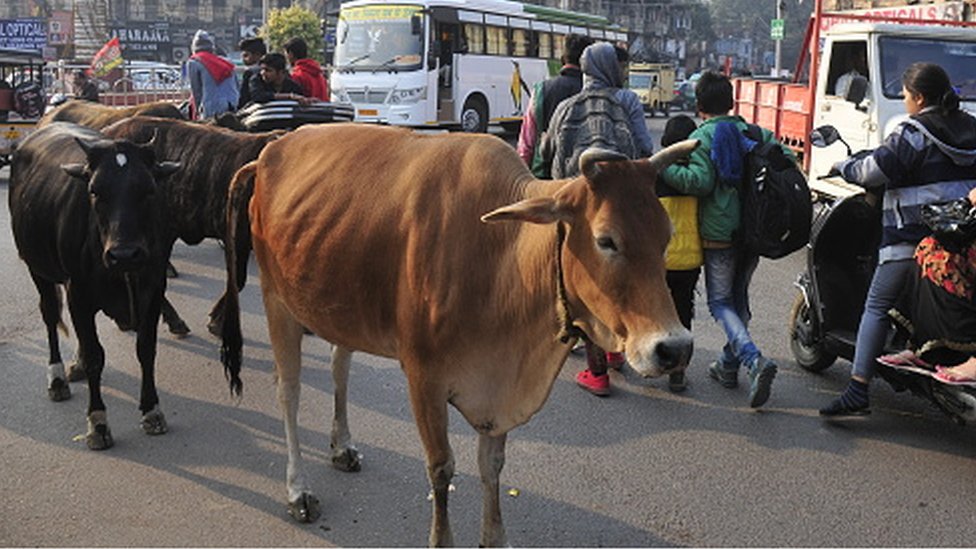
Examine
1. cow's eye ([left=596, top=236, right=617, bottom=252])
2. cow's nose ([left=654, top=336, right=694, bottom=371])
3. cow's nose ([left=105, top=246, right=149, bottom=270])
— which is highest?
cow's eye ([left=596, top=236, right=617, bottom=252])

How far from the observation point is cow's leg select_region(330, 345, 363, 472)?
4535 mm

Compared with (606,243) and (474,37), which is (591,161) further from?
(474,37)

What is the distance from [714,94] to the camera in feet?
17.9

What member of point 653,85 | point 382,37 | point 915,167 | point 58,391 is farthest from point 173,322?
point 653,85

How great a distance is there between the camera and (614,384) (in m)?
5.95

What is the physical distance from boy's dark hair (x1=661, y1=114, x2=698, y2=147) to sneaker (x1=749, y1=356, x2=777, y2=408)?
1.45 meters

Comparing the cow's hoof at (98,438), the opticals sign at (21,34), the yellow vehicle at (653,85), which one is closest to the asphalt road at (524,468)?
the cow's hoof at (98,438)

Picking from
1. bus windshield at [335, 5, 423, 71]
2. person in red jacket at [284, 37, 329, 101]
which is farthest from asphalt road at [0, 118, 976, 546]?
bus windshield at [335, 5, 423, 71]

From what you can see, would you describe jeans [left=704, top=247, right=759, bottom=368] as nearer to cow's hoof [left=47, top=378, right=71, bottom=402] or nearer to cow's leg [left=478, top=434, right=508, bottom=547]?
cow's leg [left=478, top=434, right=508, bottom=547]

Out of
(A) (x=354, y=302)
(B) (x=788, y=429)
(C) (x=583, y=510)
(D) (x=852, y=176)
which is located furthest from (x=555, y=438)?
(D) (x=852, y=176)

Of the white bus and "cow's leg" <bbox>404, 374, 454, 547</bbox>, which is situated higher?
the white bus

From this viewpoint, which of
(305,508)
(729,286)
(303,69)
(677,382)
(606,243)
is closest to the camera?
(606,243)

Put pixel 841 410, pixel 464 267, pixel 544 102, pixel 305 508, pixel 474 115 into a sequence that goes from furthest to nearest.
Result: pixel 474 115 < pixel 544 102 < pixel 841 410 < pixel 305 508 < pixel 464 267

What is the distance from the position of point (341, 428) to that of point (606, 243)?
2.14 meters
